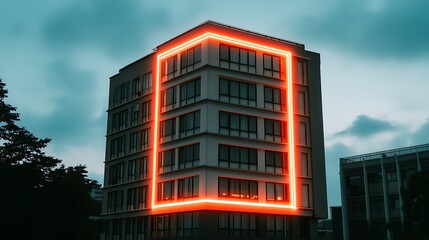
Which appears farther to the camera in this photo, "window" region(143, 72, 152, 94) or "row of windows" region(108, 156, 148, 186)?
"window" region(143, 72, 152, 94)

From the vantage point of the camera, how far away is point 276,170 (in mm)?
54312

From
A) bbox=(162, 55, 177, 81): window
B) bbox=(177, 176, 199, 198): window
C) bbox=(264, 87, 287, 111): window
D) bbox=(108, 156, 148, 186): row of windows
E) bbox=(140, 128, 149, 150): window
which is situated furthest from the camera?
bbox=(140, 128, 149, 150): window

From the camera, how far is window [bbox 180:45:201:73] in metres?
54.2

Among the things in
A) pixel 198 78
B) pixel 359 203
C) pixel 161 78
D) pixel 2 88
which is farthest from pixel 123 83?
pixel 359 203

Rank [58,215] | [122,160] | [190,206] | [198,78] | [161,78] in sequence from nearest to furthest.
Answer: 1. [58,215]
2. [190,206]
3. [198,78]
4. [161,78]
5. [122,160]

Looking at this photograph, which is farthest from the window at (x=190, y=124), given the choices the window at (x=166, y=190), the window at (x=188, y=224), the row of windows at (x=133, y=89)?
the row of windows at (x=133, y=89)

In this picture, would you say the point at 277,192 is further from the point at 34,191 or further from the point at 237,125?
the point at 34,191

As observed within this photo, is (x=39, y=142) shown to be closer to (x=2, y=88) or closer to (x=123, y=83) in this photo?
(x=2, y=88)

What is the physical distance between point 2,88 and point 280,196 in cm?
2686

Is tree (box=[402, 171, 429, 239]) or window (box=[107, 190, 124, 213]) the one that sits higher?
window (box=[107, 190, 124, 213])

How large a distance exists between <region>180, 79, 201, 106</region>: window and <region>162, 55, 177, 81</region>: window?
2453 mm

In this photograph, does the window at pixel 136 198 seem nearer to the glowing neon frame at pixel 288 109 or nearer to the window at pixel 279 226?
the glowing neon frame at pixel 288 109

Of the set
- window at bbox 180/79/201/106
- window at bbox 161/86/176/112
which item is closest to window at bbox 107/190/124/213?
window at bbox 161/86/176/112

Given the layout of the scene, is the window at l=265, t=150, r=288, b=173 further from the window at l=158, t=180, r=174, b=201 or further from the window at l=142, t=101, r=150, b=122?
the window at l=142, t=101, r=150, b=122
